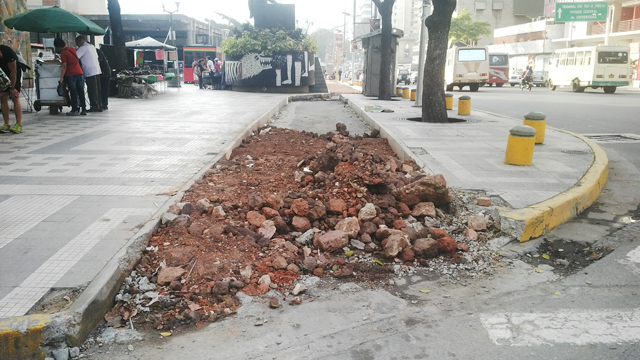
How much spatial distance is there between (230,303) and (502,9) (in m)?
86.6

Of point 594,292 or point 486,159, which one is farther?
point 486,159

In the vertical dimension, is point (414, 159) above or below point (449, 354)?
above

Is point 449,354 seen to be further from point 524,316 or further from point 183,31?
point 183,31

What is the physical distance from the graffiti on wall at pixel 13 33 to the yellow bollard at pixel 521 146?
13.1 m

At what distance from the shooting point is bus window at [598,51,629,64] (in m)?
28.1

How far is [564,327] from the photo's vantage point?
3.05 metres

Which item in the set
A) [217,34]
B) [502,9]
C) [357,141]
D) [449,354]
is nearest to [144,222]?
[449,354]

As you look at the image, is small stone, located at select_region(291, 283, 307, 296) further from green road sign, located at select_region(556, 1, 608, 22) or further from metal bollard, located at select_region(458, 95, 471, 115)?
green road sign, located at select_region(556, 1, 608, 22)

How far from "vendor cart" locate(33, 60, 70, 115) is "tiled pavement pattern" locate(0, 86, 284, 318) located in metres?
1.20

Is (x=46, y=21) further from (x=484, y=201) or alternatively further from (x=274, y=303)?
(x=274, y=303)

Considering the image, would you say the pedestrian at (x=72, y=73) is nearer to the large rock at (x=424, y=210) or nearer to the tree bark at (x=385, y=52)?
the large rock at (x=424, y=210)

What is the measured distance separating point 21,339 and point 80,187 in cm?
313

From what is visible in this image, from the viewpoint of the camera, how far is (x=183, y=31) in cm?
5028

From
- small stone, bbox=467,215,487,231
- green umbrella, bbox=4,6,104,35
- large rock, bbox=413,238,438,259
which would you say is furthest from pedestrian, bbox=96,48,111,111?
large rock, bbox=413,238,438,259
